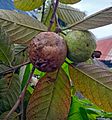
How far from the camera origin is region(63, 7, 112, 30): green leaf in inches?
23.6

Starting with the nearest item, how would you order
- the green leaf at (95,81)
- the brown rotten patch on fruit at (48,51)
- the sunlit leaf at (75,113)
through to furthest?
the brown rotten patch on fruit at (48,51) → the green leaf at (95,81) → the sunlit leaf at (75,113)

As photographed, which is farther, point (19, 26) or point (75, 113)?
point (75, 113)

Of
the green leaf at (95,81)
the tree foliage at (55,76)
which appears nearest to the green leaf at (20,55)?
the tree foliage at (55,76)

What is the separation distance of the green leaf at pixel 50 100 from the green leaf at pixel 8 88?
0.08 m

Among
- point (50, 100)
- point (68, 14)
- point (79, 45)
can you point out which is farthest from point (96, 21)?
point (68, 14)

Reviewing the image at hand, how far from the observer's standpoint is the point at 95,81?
25.7 inches

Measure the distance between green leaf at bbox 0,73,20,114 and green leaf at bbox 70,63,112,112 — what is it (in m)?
0.14

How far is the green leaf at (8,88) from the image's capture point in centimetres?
72

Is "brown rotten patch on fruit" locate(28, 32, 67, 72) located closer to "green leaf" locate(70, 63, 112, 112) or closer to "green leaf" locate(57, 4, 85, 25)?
"green leaf" locate(70, 63, 112, 112)

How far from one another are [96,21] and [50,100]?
167 mm

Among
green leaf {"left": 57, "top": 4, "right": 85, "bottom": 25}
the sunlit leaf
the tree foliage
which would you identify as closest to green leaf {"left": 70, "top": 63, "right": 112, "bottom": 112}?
the tree foliage

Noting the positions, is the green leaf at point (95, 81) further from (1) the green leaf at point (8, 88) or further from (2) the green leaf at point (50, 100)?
(1) the green leaf at point (8, 88)

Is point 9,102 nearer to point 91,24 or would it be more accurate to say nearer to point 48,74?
point 48,74

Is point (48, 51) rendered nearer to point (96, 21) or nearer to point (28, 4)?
point (96, 21)
